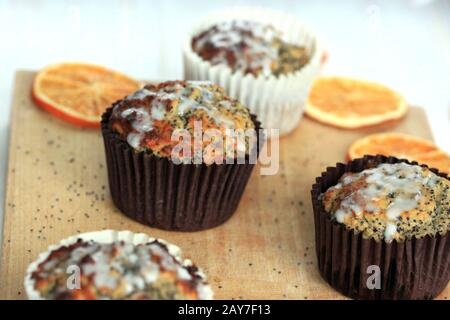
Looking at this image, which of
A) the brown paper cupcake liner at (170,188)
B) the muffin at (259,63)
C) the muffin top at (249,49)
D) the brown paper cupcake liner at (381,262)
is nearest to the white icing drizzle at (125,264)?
the brown paper cupcake liner at (170,188)

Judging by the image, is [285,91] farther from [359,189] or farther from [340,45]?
[340,45]

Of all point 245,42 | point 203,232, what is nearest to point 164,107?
point 203,232

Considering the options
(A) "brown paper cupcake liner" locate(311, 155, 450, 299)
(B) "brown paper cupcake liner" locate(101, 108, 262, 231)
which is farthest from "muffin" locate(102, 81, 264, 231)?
(A) "brown paper cupcake liner" locate(311, 155, 450, 299)

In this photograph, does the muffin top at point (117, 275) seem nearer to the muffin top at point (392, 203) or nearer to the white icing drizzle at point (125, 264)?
the white icing drizzle at point (125, 264)

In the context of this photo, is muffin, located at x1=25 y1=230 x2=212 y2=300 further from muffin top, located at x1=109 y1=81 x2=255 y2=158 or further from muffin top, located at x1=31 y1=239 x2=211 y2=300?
muffin top, located at x1=109 y1=81 x2=255 y2=158

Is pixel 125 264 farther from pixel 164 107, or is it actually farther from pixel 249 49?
pixel 249 49

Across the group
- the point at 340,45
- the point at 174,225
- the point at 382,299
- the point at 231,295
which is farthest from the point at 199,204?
the point at 340,45
